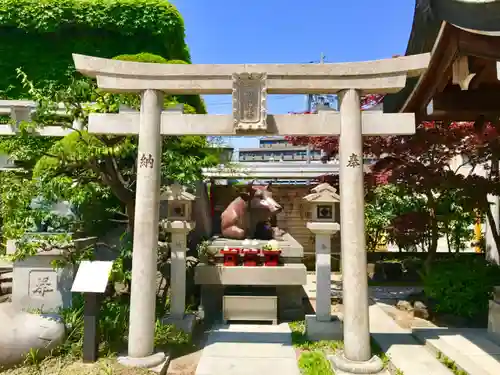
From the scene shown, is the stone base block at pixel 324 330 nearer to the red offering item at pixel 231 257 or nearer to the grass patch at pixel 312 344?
the grass patch at pixel 312 344

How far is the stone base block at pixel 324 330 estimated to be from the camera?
5973mm

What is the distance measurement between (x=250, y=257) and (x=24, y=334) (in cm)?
396

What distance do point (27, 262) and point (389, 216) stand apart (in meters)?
10.8

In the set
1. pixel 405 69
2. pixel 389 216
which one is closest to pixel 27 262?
pixel 405 69

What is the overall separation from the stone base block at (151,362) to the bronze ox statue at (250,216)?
4041 millimetres

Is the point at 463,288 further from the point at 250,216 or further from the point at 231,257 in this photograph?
the point at 250,216

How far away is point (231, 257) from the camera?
728 cm

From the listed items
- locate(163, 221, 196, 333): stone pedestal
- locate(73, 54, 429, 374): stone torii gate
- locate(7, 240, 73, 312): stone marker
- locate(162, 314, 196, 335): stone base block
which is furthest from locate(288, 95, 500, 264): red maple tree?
locate(7, 240, 73, 312): stone marker

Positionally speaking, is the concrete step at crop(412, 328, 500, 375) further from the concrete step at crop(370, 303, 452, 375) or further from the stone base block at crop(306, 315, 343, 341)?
the stone base block at crop(306, 315, 343, 341)

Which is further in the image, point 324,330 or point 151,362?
point 324,330

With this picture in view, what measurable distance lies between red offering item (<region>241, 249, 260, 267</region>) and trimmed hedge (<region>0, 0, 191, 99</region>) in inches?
335

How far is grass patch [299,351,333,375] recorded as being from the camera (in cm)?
479

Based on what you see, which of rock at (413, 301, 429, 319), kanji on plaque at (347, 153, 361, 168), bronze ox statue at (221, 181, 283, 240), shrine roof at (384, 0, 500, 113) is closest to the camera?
shrine roof at (384, 0, 500, 113)

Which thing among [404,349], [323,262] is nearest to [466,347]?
[404,349]
